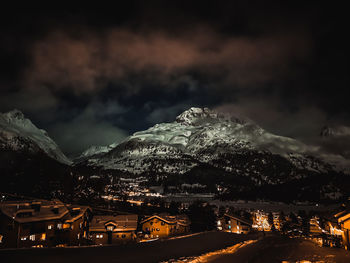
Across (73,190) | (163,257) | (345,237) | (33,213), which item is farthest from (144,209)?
(163,257)

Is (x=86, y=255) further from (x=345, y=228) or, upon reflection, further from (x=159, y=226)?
(x=159, y=226)

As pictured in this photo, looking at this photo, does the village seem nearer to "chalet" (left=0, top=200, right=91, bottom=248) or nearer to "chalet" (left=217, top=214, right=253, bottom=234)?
"chalet" (left=0, top=200, right=91, bottom=248)

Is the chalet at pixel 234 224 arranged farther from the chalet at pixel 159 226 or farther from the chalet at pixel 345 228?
the chalet at pixel 345 228

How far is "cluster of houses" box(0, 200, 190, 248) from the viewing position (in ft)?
129

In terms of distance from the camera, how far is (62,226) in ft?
153

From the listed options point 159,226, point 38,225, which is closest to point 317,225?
point 159,226

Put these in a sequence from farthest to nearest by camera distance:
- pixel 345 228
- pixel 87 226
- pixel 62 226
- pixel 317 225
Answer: pixel 317 225 → pixel 87 226 → pixel 62 226 → pixel 345 228

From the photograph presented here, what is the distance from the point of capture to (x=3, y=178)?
110312 millimetres

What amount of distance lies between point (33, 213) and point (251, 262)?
126ft

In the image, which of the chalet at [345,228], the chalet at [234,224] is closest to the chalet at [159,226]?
the chalet at [234,224]

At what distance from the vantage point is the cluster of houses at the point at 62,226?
129 ft

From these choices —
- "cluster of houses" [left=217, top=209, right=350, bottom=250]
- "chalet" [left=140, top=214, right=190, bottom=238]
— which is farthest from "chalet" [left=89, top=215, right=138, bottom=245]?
"cluster of houses" [left=217, top=209, right=350, bottom=250]

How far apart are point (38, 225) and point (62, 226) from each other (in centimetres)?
513

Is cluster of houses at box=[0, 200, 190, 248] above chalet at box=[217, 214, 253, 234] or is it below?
above
